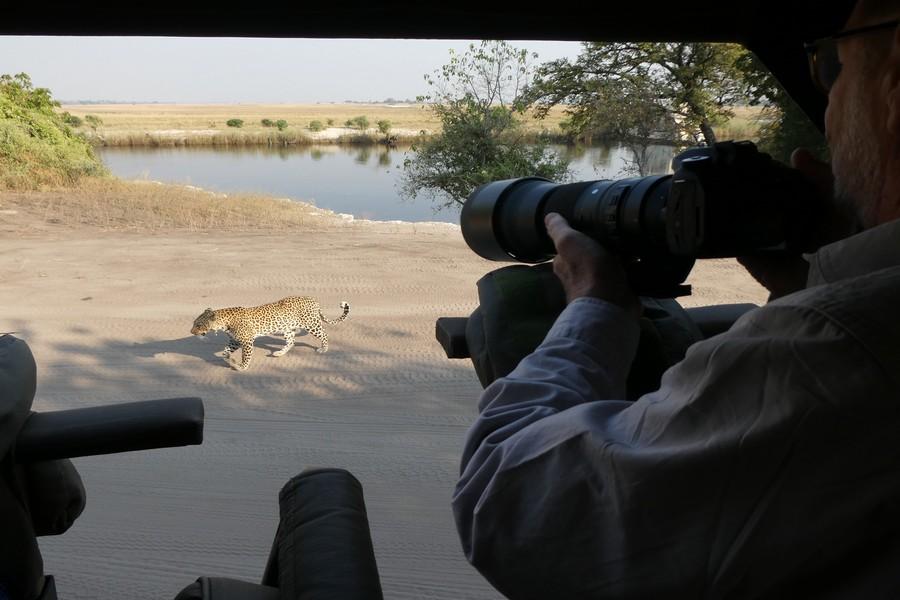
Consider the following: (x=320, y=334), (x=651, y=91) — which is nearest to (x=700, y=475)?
(x=320, y=334)

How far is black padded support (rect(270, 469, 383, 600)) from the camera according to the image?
68 cm

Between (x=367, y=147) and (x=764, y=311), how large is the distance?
1282 centimetres

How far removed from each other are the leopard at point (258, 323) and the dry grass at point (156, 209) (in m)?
3.27

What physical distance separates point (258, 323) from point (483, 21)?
7.28ft

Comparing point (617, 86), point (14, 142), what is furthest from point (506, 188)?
point (14, 142)

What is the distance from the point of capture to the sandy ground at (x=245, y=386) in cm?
184

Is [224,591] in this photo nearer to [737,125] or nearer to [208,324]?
[208,324]

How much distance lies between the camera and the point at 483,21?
1289mm

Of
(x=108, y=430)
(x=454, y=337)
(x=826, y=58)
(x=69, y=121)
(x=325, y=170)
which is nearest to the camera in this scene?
(x=826, y=58)

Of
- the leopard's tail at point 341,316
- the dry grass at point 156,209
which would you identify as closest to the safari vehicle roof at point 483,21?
the leopard's tail at point 341,316

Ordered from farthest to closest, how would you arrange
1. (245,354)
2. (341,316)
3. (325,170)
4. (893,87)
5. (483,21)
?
(325,170)
(341,316)
(245,354)
(483,21)
(893,87)

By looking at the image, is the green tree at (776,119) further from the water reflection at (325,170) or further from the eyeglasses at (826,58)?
the eyeglasses at (826,58)

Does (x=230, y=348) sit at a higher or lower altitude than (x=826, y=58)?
lower

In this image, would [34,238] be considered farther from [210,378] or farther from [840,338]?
[840,338]
